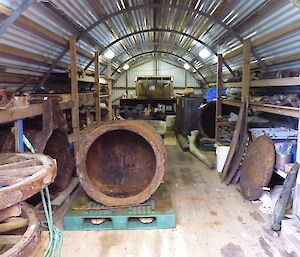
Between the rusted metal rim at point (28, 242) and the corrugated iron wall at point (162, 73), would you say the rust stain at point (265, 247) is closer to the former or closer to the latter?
the rusted metal rim at point (28, 242)

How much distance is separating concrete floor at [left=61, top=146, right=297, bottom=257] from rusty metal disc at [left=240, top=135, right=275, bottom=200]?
17 cm

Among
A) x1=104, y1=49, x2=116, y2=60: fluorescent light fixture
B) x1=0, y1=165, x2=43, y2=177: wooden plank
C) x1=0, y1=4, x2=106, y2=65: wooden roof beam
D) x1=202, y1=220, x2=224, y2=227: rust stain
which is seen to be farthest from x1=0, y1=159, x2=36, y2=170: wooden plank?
x1=104, y1=49, x2=116, y2=60: fluorescent light fixture

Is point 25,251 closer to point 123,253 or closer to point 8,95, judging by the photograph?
point 123,253

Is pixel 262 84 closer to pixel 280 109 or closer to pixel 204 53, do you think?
pixel 280 109

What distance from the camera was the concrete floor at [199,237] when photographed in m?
2.47

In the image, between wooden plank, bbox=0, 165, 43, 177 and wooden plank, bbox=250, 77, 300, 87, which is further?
wooden plank, bbox=250, 77, 300, 87

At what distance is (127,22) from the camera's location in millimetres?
5922

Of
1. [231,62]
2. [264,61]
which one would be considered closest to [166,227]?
[264,61]

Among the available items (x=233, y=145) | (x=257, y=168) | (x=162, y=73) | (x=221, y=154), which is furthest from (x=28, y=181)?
(x=162, y=73)

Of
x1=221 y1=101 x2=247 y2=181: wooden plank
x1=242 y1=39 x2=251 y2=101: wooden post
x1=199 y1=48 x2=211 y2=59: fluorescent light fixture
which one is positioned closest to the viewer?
x1=221 y1=101 x2=247 y2=181: wooden plank

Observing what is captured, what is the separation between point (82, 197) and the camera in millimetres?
3225

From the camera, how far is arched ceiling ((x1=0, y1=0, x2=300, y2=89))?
321 cm

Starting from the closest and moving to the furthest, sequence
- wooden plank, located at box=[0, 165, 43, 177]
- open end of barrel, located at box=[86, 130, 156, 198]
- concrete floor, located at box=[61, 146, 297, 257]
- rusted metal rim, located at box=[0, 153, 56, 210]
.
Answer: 1. rusted metal rim, located at box=[0, 153, 56, 210]
2. wooden plank, located at box=[0, 165, 43, 177]
3. concrete floor, located at box=[61, 146, 297, 257]
4. open end of barrel, located at box=[86, 130, 156, 198]

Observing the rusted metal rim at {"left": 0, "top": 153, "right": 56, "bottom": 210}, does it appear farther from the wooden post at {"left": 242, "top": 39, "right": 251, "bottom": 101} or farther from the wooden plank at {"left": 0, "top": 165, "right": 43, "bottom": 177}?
the wooden post at {"left": 242, "top": 39, "right": 251, "bottom": 101}
